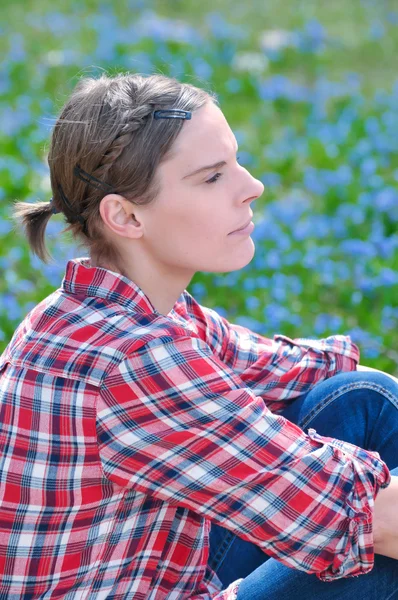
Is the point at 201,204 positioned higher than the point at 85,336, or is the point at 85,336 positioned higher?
the point at 201,204

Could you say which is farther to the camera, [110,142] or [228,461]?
[110,142]

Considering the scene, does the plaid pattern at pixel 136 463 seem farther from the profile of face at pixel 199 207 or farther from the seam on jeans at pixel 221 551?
the seam on jeans at pixel 221 551

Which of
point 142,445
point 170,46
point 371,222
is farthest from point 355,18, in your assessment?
point 142,445

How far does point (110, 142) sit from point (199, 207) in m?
0.22

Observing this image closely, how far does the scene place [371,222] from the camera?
4148 mm

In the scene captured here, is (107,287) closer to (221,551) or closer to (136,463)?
(136,463)

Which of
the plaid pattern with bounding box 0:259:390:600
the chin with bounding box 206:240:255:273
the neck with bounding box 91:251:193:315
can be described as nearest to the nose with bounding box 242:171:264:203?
the chin with bounding box 206:240:255:273

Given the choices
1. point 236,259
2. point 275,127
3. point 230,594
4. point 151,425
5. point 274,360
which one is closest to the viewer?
point 151,425

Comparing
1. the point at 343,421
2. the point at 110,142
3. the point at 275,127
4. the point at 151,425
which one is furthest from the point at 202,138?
the point at 275,127

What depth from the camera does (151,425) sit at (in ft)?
5.15

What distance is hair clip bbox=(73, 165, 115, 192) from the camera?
1804 millimetres

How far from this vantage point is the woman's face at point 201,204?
1.78 metres

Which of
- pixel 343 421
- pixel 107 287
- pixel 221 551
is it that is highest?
pixel 107 287

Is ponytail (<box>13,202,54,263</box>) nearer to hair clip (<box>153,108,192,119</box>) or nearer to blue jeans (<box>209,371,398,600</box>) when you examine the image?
hair clip (<box>153,108,192,119</box>)
